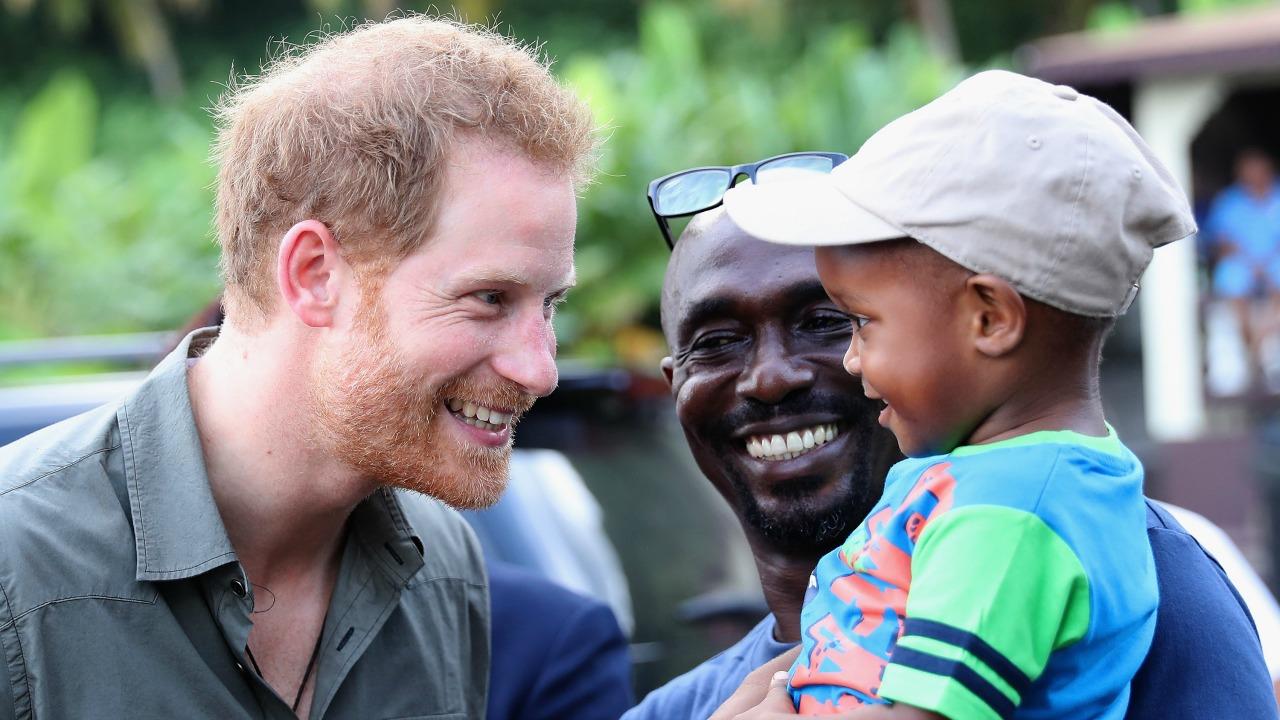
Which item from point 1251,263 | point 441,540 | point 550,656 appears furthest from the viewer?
point 1251,263

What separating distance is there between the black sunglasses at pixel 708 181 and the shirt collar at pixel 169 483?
3.04ft

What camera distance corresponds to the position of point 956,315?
1.86 metres

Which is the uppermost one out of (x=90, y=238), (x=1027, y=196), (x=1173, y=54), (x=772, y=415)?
(x=1027, y=196)

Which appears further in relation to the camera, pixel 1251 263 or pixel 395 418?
pixel 1251 263

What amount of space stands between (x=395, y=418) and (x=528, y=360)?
10.0 inches

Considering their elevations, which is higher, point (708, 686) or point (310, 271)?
point (310, 271)

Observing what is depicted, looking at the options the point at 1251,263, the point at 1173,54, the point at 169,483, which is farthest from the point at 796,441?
the point at 1251,263

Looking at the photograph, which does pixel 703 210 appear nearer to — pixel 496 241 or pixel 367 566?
pixel 496 241

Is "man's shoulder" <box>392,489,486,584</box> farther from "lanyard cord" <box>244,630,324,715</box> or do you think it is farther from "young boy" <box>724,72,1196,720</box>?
"young boy" <box>724,72,1196,720</box>

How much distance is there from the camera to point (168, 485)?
2414mm

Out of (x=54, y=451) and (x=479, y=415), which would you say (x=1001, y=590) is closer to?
(x=479, y=415)

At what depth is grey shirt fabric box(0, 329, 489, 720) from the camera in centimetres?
220

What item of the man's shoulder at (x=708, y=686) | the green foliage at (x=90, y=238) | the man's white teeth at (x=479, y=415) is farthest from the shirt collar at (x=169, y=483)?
the green foliage at (x=90, y=238)

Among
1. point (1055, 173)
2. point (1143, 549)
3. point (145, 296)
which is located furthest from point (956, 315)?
point (145, 296)
